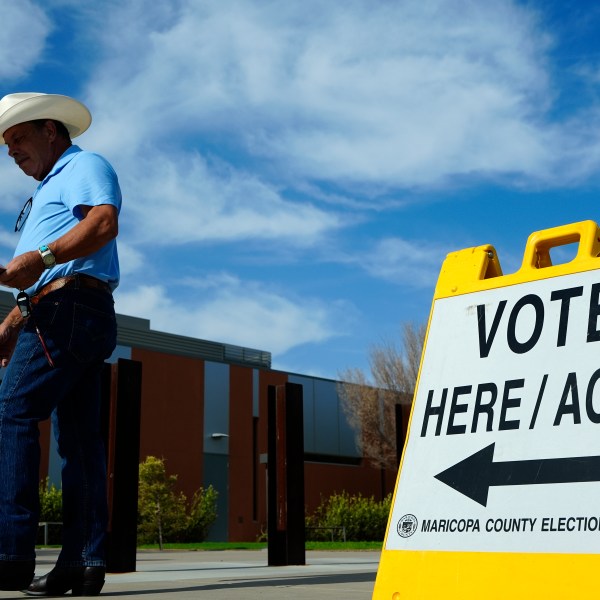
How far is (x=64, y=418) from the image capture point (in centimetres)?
393

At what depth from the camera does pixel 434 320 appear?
2762 millimetres

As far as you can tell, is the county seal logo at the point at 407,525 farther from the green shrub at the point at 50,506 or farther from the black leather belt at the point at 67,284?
the green shrub at the point at 50,506

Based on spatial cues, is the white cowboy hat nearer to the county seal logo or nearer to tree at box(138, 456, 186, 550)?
the county seal logo

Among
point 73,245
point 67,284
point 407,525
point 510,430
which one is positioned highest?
point 73,245

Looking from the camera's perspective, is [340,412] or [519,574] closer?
[519,574]

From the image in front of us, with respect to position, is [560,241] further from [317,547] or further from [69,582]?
[317,547]

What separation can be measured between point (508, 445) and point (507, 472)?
0.07m

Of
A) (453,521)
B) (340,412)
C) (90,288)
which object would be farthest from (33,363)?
(340,412)

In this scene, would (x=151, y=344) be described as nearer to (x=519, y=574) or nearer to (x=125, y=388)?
(x=125, y=388)

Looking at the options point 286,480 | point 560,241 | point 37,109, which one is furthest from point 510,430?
point 286,480

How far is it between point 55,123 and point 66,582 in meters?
2.11

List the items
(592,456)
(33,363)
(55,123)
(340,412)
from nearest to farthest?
(592,456), (33,363), (55,123), (340,412)

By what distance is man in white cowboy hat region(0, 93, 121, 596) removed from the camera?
3.61 metres

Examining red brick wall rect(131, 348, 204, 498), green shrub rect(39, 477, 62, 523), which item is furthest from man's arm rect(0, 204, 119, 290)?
red brick wall rect(131, 348, 204, 498)
